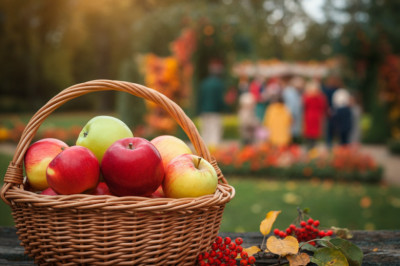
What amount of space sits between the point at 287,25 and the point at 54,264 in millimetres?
34109

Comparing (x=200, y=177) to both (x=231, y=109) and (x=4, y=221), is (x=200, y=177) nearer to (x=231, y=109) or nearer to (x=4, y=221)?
(x=4, y=221)

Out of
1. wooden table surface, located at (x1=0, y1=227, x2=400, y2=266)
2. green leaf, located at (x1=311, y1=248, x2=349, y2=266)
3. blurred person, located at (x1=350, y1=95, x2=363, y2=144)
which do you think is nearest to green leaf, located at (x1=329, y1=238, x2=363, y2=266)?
green leaf, located at (x1=311, y1=248, x2=349, y2=266)

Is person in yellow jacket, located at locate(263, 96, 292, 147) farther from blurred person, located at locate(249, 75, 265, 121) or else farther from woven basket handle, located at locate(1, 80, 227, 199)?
woven basket handle, located at locate(1, 80, 227, 199)

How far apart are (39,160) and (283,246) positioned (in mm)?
942

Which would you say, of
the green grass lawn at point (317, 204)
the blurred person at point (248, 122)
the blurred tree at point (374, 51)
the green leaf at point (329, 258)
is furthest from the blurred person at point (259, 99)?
the green leaf at point (329, 258)

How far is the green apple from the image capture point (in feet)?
5.32

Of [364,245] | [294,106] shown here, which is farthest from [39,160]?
[294,106]

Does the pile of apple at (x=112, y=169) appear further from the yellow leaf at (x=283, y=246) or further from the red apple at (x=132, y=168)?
the yellow leaf at (x=283, y=246)

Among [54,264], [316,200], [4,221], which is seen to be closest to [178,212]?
[54,264]

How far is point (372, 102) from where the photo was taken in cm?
1271

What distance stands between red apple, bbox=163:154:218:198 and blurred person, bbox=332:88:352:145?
8067 mm

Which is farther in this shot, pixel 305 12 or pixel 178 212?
pixel 305 12

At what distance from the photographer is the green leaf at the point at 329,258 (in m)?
1.40

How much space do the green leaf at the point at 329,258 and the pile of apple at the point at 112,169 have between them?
429 mm
